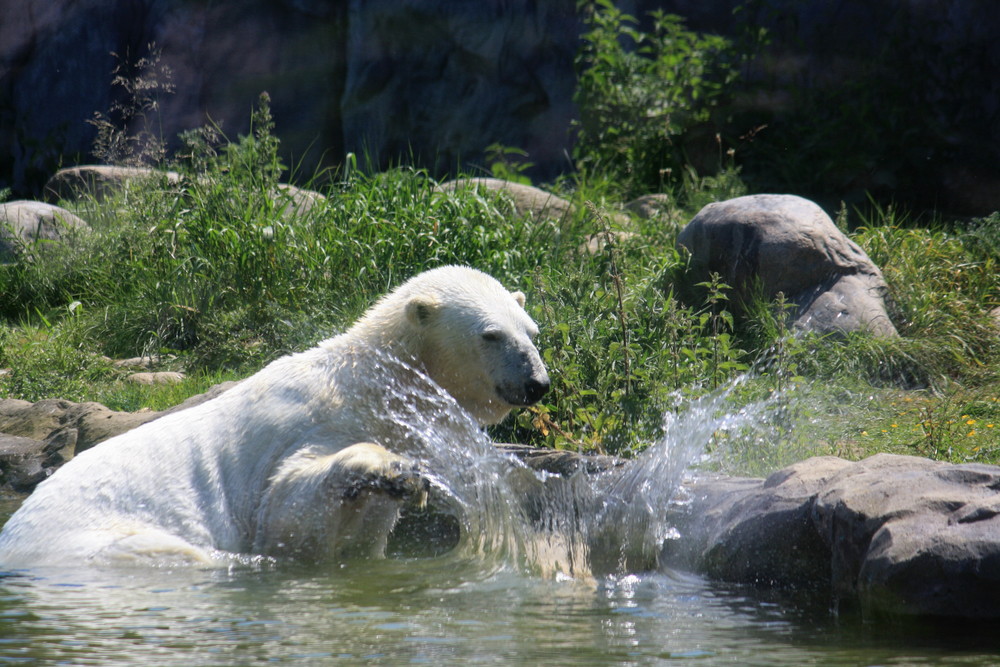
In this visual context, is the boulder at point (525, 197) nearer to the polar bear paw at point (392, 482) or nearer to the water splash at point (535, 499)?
the water splash at point (535, 499)

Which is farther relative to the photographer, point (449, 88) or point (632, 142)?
point (449, 88)

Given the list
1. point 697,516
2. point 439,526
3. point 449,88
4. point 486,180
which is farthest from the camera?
point 449,88

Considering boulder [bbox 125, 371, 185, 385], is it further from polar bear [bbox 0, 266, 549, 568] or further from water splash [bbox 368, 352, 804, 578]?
water splash [bbox 368, 352, 804, 578]

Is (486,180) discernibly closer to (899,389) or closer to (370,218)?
(370,218)

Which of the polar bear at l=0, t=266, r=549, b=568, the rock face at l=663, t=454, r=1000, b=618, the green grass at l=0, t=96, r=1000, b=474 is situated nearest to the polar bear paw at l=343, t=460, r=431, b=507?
the polar bear at l=0, t=266, r=549, b=568

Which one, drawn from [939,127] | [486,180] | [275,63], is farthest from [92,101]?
[939,127]

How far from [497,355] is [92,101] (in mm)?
11820

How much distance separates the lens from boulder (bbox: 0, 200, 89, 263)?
9.26 meters

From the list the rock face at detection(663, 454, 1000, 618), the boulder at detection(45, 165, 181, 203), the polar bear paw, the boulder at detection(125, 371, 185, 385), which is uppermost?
the boulder at detection(45, 165, 181, 203)

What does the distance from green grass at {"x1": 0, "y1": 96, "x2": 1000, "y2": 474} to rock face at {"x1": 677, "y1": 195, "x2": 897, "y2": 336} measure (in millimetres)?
184

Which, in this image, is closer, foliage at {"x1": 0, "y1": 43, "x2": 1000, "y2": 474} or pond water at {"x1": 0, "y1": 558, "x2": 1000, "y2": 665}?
pond water at {"x1": 0, "y1": 558, "x2": 1000, "y2": 665}

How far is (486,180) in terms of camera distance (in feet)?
29.1

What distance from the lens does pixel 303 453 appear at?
149 inches

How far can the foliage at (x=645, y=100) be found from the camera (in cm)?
1001
